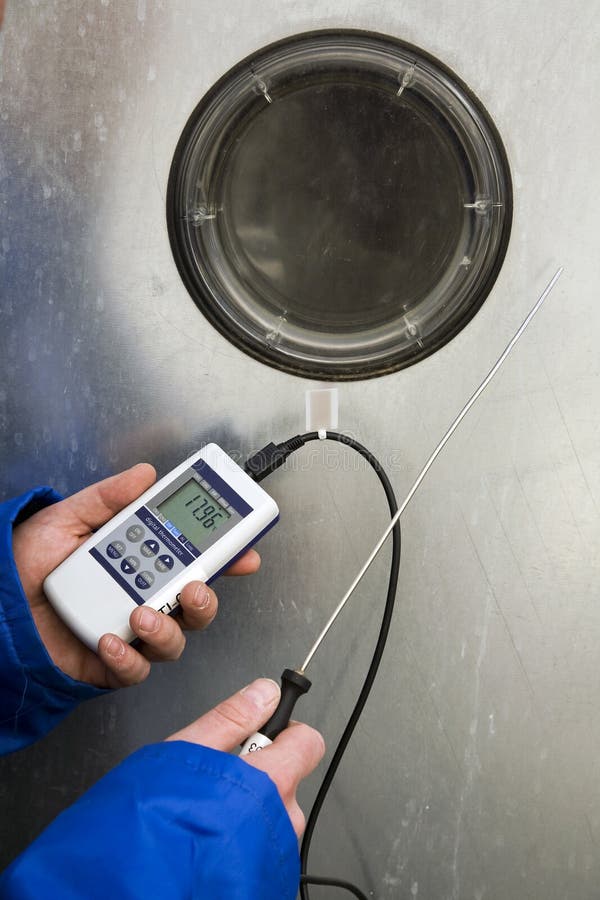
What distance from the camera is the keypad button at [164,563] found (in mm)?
554

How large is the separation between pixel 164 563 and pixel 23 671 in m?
0.13

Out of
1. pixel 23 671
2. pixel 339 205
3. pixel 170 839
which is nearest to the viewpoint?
pixel 170 839

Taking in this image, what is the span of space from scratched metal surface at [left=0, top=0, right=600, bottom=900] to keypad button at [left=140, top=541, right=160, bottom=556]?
0.38 ft

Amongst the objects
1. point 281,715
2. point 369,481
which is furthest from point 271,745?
point 369,481

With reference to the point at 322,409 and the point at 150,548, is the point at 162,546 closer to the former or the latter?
the point at 150,548

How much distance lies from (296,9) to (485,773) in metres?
0.71

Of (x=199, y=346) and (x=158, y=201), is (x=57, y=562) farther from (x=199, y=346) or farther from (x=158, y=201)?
(x=158, y=201)

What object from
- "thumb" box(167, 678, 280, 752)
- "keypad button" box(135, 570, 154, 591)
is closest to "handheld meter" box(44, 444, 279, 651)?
"keypad button" box(135, 570, 154, 591)

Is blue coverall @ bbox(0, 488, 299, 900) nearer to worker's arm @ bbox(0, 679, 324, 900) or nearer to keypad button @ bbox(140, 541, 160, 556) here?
worker's arm @ bbox(0, 679, 324, 900)

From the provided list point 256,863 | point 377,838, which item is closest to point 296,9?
point 256,863

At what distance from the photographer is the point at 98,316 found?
651 millimetres

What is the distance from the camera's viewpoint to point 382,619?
657 millimetres

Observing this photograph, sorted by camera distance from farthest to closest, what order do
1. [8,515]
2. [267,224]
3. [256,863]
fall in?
[267,224] → [8,515] → [256,863]

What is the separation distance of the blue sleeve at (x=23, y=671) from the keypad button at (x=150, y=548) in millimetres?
94
